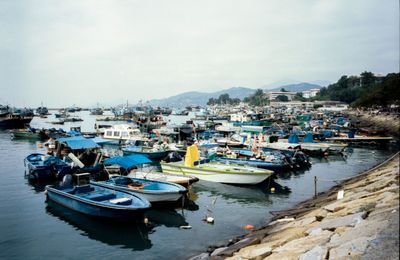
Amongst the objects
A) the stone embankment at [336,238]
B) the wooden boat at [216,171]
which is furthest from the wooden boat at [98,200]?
the wooden boat at [216,171]

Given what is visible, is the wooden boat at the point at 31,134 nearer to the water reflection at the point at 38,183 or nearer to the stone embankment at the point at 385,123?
the water reflection at the point at 38,183

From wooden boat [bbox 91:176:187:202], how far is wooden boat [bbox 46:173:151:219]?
0.70 metres

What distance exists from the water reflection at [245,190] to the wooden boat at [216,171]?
1.56 feet

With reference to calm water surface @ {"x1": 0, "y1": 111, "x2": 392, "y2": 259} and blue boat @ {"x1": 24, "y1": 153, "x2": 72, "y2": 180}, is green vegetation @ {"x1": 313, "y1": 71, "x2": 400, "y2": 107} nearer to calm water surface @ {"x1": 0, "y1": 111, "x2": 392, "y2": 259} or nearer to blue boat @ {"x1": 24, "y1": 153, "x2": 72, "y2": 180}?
calm water surface @ {"x1": 0, "y1": 111, "x2": 392, "y2": 259}

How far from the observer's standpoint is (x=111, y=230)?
1653 centimetres

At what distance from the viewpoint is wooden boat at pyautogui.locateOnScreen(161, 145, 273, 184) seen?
2477cm

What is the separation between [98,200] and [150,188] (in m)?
3.56

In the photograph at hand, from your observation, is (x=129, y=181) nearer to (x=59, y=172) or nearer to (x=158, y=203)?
(x=158, y=203)

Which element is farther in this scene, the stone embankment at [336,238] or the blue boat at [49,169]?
the blue boat at [49,169]

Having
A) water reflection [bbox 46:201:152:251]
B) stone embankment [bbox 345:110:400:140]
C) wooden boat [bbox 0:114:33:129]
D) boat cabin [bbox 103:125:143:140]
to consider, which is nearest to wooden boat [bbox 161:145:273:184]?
water reflection [bbox 46:201:152:251]

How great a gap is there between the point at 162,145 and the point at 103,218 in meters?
21.3

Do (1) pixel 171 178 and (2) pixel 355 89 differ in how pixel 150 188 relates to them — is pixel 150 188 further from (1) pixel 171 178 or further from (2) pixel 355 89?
(2) pixel 355 89

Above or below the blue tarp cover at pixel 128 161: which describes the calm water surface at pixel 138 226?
below

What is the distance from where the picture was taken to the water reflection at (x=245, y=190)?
22656 mm
